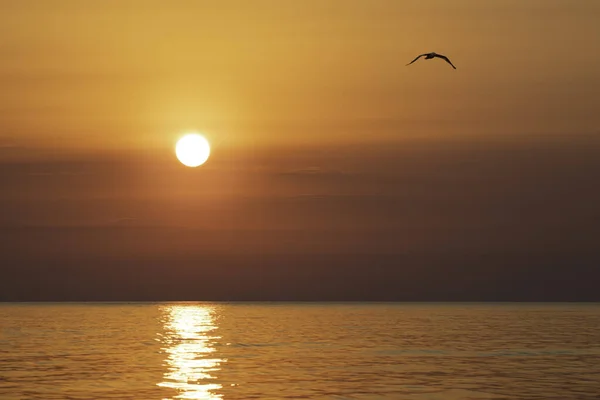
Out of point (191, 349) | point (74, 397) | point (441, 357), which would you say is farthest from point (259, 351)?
point (74, 397)

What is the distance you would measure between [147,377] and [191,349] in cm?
3432

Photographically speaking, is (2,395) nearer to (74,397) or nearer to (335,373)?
(74,397)

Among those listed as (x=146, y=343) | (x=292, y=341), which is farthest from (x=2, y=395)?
(x=292, y=341)

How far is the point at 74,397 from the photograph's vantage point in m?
58.6

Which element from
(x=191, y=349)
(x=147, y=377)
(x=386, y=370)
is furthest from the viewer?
(x=191, y=349)

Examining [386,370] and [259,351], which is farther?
[259,351]

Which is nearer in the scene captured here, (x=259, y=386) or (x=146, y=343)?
(x=259, y=386)

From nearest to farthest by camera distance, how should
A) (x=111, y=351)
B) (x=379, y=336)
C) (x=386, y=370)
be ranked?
1. (x=386, y=370)
2. (x=111, y=351)
3. (x=379, y=336)

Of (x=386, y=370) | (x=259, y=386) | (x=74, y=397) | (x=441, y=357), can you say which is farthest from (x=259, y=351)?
(x=74, y=397)

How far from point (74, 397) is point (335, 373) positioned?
69.8 ft

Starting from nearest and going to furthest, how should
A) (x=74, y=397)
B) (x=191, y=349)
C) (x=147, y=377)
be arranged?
(x=74, y=397) < (x=147, y=377) < (x=191, y=349)

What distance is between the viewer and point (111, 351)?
98.1 metres

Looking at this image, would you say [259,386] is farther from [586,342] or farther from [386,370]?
[586,342]

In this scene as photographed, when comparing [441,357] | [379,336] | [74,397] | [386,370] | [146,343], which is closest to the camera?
[74,397]
